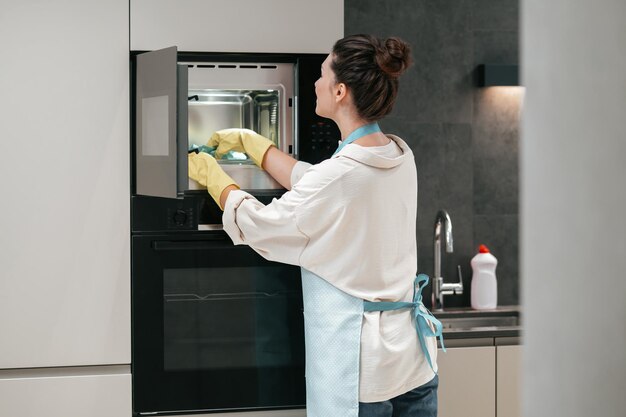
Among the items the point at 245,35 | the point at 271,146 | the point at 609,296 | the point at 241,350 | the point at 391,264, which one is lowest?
the point at 241,350

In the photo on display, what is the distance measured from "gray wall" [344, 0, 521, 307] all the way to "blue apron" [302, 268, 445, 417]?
40.3 inches

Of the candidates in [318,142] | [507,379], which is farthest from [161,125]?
[507,379]

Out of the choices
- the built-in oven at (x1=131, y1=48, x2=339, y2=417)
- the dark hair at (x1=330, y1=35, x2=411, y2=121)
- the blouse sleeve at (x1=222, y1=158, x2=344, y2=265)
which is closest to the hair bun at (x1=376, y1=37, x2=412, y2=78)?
the dark hair at (x1=330, y1=35, x2=411, y2=121)

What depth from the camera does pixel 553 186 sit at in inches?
8.6

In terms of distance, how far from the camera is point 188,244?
2.00m

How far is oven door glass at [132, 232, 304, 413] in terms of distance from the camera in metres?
1.99

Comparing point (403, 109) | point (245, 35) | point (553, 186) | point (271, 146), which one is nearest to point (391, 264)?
point (271, 146)

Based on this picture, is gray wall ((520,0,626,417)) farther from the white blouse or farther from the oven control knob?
the oven control knob

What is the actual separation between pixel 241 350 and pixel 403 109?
1.13 meters

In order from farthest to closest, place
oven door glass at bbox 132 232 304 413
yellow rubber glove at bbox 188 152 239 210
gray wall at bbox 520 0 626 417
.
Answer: oven door glass at bbox 132 232 304 413, yellow rubber glove at bbox 188 152 239 210, gray wall at bbox 520 0 626 417

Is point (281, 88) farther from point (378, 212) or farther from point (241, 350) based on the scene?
point (241, 350)
